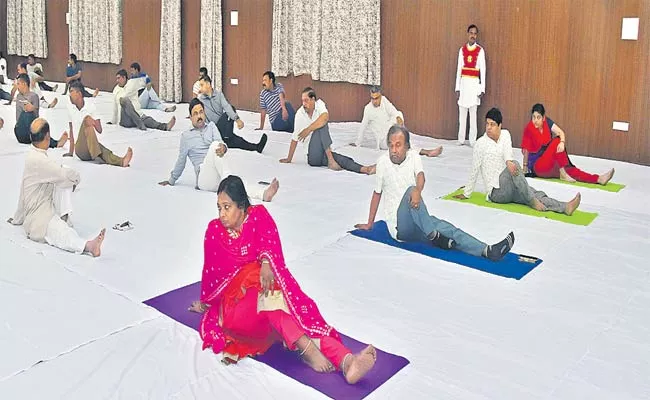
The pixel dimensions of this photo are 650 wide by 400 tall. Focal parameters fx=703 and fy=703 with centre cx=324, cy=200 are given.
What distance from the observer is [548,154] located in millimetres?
6195

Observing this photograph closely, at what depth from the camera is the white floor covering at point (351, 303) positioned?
2678 mm

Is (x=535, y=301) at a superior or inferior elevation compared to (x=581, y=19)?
inferior

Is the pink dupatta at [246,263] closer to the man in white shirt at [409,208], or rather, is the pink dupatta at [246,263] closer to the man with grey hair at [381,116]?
the man in white shirt at [409,208]

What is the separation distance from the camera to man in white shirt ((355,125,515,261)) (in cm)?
411

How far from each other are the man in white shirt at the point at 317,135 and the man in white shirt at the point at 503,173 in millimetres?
1454

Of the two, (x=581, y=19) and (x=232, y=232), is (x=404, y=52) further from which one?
(x=232, y=232)

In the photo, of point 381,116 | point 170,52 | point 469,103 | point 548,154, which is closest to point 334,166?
point 381,116

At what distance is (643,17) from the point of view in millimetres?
7113

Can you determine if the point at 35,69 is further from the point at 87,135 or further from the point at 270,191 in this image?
the point at 270,191

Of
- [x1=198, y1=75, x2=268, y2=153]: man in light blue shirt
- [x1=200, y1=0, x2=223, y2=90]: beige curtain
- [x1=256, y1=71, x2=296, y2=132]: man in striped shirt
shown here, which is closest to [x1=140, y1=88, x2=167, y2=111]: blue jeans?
[x1=200, y1=0, x2=223, y2=90]: beige curtain

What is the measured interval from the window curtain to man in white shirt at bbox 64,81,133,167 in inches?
156

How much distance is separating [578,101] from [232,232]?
19.2 ft

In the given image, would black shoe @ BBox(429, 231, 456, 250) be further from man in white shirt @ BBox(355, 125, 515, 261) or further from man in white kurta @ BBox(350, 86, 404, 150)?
man in white kurta @ BBox(350, 86, 404, 150)

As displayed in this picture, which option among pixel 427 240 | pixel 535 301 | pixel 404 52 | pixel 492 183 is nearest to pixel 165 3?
pixel 404 52
